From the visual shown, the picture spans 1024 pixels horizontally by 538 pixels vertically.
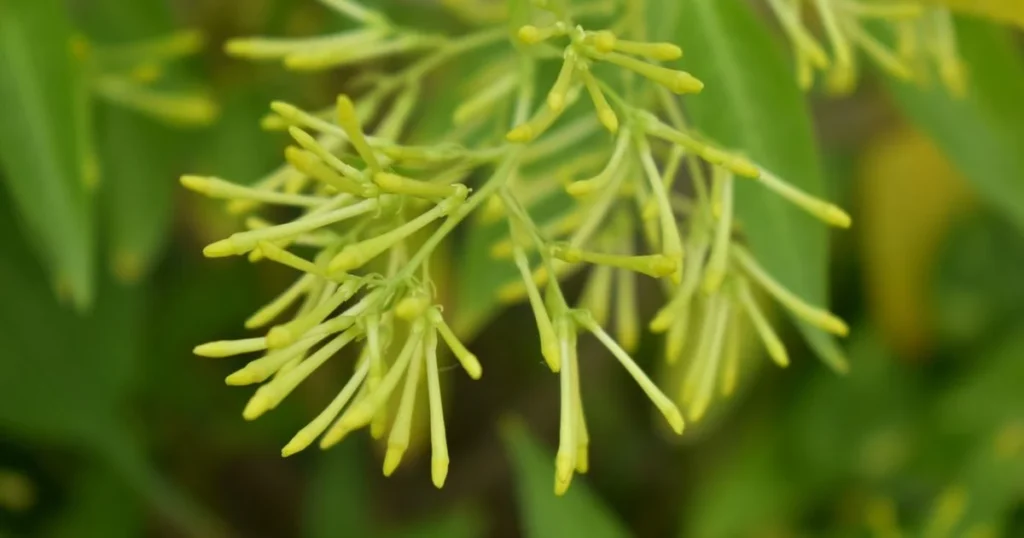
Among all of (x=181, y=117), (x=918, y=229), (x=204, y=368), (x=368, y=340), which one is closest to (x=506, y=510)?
(x=204, y=368)

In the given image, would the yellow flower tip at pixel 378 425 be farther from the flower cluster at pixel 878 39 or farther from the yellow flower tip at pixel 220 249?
the flower cluster at pixel 878 39

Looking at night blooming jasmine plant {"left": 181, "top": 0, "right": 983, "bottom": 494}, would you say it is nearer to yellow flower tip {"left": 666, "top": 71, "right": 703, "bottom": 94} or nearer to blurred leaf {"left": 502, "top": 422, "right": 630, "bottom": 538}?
yellow flower tip {"left": 666, "top": 71, "right": 703, "bottom": 94}

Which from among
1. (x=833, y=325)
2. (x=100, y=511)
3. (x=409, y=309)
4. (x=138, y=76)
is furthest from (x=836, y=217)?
(x=100, y=511)

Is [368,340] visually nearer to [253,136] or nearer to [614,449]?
[253,136]

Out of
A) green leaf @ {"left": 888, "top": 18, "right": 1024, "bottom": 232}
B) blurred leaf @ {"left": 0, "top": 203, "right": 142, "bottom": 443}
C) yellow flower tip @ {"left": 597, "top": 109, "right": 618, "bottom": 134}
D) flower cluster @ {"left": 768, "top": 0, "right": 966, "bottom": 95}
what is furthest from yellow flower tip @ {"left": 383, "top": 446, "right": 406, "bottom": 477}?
blurred leaf @ {"left": 0, "top": 203, "right": 142, "bottom": 443}

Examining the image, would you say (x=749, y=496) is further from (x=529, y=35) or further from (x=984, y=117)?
(x=529, y=35)
